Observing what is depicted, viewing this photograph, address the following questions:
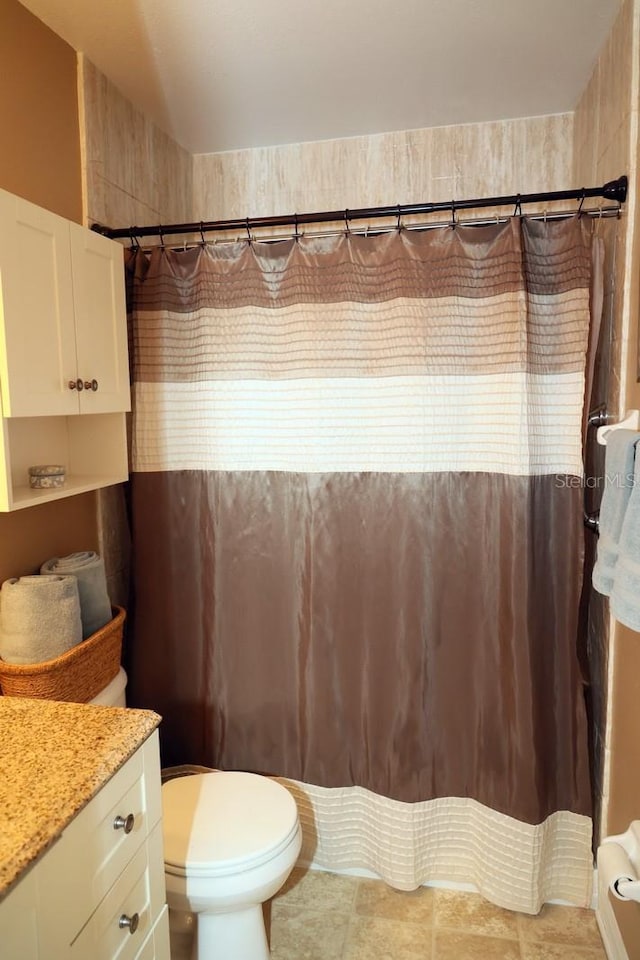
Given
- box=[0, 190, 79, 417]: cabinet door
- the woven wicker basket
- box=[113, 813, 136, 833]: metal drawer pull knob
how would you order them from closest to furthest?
box=[113, 813, 136, 833]: metal drawer pull knob < box=[0, 190, 79, 417]: cabinet door < the woven wicker basket

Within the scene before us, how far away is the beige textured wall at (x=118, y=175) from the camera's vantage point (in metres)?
1.88

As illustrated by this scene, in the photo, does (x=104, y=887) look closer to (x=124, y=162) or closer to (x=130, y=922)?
(x=130, y=922)

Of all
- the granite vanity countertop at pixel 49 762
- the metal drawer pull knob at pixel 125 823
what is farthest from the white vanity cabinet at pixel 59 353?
the metal drawer pull knob at pixel 125 823

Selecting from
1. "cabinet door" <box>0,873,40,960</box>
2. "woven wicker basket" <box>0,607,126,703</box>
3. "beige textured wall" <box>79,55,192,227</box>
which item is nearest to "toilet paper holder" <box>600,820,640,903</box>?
"cabinet door" <box>0,873,40,960</box>

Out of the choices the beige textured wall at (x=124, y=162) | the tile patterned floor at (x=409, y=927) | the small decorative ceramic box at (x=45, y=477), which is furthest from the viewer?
the beige textured wall at (x=124, y=162)

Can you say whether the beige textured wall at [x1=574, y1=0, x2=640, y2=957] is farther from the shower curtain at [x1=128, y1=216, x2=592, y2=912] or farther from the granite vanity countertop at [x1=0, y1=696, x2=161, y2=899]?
the granite vanity countertop at [x1=0, y1=696, x2=161, y2=899]

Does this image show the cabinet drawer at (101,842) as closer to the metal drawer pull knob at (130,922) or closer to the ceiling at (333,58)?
the metal drawer pull knob at (130,922)

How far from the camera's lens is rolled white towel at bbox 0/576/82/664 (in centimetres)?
147

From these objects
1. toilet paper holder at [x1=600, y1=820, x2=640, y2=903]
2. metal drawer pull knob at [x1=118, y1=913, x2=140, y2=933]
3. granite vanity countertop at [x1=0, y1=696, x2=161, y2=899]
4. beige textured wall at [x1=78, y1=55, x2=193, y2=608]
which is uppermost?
beige textured wall at [x1=78, y1=55, x2=193, y2=608]

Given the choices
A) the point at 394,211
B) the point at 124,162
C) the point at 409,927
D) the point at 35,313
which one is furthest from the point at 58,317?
the point at 409,927

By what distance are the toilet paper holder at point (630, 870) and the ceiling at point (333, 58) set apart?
2.01 m

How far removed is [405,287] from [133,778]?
139 cm

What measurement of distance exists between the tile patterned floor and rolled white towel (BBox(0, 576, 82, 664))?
90 cm

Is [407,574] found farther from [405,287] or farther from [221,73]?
[221,73]
